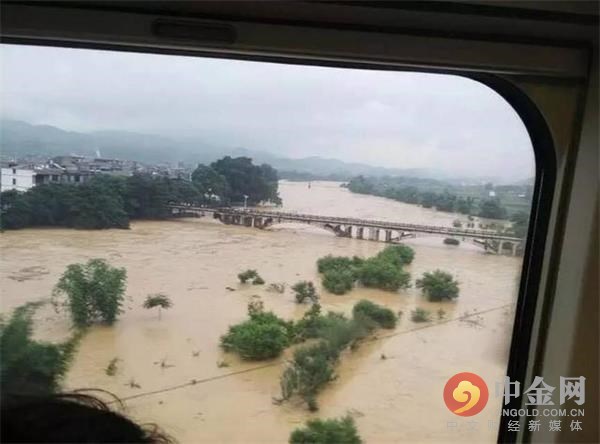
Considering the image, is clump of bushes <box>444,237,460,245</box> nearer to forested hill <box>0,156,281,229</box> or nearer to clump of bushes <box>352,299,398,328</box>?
clump of bushes <box>352,299,398,328</box>

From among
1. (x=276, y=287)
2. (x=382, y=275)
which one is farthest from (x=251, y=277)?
(x=382, y=275)

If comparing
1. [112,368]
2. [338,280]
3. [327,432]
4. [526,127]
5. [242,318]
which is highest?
[526,127]

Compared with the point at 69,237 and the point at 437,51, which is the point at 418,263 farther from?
the point at 69,237

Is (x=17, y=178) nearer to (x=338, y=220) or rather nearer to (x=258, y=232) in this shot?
(x=258, y=232)

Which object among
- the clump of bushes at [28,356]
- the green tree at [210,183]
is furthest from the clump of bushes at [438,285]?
the clump of bushes at [28,356]

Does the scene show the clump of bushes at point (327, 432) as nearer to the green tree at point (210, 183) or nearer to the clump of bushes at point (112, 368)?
the clump of bushes at point (112, 368)

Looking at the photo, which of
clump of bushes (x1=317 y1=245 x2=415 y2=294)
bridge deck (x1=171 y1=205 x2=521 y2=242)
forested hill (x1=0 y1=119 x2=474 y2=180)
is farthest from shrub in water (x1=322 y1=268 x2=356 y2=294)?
forested hill (x1=0 y1=119 x2=474 y2=180)
